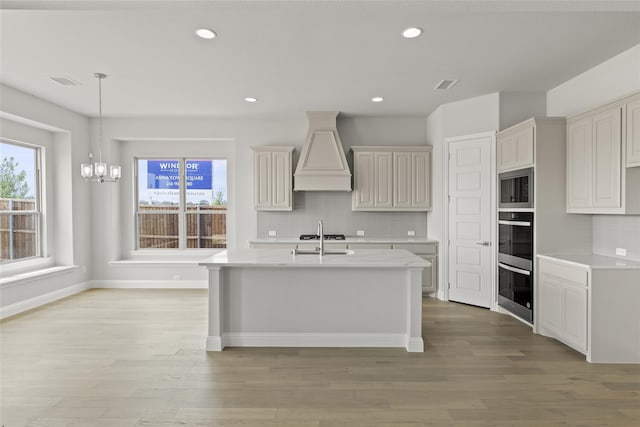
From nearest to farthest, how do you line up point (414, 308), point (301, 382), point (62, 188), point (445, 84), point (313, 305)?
point (301, 382) → point (414, 308) → point (313, 305) → point (445, 84) → point (62, 188)

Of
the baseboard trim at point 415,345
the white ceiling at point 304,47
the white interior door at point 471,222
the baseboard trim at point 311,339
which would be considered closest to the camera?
the white ceiling at point 304,47

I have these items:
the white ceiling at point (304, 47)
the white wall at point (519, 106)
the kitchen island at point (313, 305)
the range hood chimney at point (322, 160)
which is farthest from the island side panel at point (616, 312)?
the range hood chimney at point (322, 160)

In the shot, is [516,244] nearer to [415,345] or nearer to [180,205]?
[415,345]

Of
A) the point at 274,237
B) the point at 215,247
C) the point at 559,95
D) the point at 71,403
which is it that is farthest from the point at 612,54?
the point at 215,247

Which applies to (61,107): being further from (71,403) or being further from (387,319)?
(387,319)

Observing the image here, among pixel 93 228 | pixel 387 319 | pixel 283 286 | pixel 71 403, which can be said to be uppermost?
pixel 93 228

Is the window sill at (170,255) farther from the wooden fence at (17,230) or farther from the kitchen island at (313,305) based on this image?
the kitchen island at (313,305)

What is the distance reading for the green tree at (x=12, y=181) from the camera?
190 inches

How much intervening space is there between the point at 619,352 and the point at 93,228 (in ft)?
23.0

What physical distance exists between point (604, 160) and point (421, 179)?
A: 2.57 metres

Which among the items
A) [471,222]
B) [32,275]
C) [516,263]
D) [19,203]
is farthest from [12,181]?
[516,263]

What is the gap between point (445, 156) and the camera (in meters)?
5.27

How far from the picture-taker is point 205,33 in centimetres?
305

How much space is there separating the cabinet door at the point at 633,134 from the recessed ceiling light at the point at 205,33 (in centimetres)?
349
